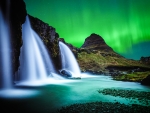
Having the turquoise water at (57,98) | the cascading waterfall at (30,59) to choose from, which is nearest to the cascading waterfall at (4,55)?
the turquoise water at (57,98)

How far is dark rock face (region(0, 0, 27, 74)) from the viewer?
27.6 m

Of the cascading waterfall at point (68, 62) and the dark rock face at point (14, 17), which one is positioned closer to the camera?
the dark rock face at point (14, 17)

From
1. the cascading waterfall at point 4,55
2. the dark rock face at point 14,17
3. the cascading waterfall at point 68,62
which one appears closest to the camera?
the cascading waterfall at point 4,55

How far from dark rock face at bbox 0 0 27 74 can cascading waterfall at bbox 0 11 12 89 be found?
1.07m

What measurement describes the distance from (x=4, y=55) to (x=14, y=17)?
8.39m

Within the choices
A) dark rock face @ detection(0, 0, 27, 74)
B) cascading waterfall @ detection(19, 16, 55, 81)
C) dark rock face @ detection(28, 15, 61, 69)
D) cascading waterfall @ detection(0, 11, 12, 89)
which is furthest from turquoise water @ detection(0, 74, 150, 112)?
dark rock face @ detection(28, 15, 61, 69)

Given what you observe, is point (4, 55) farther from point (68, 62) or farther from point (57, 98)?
point (68, 62)

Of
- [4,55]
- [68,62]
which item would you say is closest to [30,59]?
[4,55]

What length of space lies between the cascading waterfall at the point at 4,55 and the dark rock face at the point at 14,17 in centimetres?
107

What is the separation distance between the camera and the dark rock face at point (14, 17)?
90.6ft

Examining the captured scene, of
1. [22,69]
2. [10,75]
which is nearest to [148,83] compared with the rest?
[10,75]

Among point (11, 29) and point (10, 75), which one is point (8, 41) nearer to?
point (11, 29)

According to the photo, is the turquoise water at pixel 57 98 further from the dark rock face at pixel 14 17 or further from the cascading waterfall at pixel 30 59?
the cascading waterfall at pixel 30 59

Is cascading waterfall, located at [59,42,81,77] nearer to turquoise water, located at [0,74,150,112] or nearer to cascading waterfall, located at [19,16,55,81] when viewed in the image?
cascading waterfall, located at [19,16,55,81]
